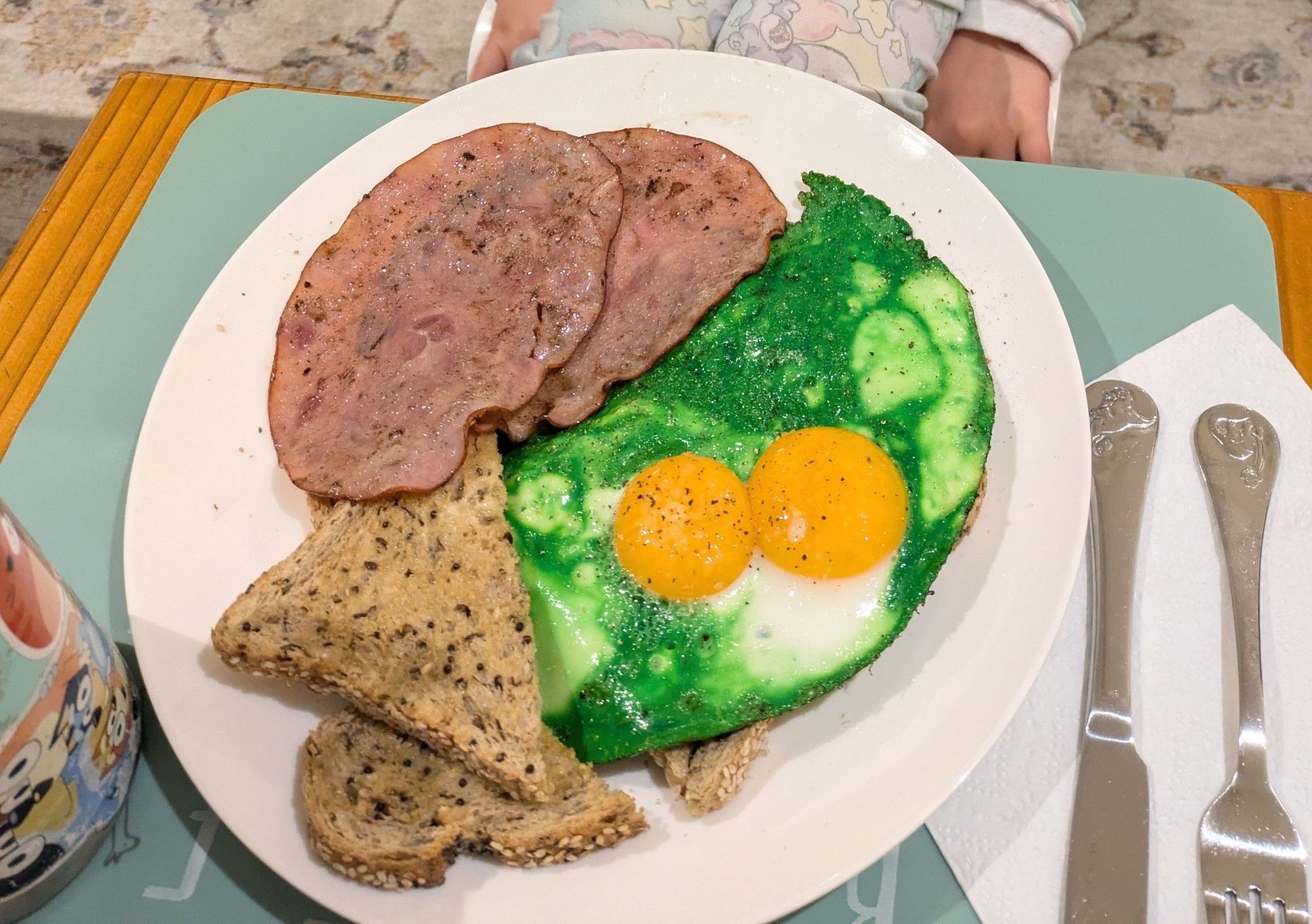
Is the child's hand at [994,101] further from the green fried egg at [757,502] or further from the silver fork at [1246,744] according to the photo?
the silver fork at [1246,744]

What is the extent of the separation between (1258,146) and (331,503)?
367cm

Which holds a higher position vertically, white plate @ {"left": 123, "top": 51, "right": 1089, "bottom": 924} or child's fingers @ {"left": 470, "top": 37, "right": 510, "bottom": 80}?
child's fingers @ {"left": 470, "top": 37, "right": 510, "bottom": 80}

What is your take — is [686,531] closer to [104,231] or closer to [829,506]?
[829,506]

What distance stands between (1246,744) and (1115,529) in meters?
0.40

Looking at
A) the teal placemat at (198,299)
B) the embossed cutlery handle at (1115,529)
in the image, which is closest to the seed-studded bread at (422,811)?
the teal placemat at (198,299)

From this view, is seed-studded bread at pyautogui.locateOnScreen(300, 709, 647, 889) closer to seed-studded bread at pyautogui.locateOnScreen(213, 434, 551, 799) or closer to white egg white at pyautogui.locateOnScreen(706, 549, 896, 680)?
seed-studded bread at pyautogui.locateOnScreen(213, 434, 551, 799)

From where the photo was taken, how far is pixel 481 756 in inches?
52.7

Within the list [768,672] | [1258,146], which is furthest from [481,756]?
[1258,146]

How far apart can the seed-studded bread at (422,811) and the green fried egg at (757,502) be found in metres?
0.10

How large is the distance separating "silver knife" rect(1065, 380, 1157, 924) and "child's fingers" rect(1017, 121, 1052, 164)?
0.78 m

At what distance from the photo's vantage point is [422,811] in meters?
1.40

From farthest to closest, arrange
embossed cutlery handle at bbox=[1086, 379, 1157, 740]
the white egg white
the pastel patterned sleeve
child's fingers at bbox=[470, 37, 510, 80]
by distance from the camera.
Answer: child's fingers at bbox=[470, 37, 510, 80]
the pastel patterned sleeve
embossed cutlery handle at bbox=[1086, 379, 1157, 740]
the white egg white

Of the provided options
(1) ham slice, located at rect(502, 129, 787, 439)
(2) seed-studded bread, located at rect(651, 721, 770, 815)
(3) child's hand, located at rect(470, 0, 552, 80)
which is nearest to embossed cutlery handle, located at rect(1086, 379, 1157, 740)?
(2) seed-studded bread, located at rect(651, 721, 770, 815)

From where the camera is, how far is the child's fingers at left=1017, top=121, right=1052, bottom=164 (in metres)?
2.27
